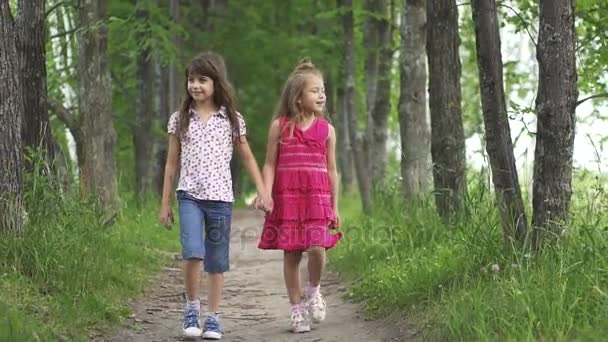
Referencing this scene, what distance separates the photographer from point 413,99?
11875 millimetres

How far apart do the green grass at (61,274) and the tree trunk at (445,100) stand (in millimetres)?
3144

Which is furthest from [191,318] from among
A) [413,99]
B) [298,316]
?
[413,99]

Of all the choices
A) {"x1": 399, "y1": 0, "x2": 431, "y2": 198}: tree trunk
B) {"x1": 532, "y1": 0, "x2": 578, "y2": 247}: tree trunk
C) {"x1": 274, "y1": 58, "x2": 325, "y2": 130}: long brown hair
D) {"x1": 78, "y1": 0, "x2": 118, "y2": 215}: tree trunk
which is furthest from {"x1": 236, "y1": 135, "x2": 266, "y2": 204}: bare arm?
{"x1": 78, "y1": 0, "x2": 118, "y2": 215}: tree trunk

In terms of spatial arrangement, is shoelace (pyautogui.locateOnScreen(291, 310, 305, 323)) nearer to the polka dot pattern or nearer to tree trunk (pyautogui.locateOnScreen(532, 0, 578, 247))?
the polka dot pattern

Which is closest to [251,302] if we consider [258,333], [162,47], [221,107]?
[258,333]

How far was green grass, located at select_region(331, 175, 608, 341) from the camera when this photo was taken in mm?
→ 5191

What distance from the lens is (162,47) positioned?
1636 centimetres

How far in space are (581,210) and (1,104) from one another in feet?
14.3

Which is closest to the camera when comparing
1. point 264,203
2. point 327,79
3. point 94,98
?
point 264,203

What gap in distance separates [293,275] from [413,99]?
5.18 metres

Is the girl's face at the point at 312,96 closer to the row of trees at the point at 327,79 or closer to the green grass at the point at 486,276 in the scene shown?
the row of trees at the point at 327,79

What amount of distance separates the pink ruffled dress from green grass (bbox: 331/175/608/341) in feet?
2.86

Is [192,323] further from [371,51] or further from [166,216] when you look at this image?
[371,51]

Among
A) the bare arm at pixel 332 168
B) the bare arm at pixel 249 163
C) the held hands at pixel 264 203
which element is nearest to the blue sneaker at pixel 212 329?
the held hands at pixel 264 203
